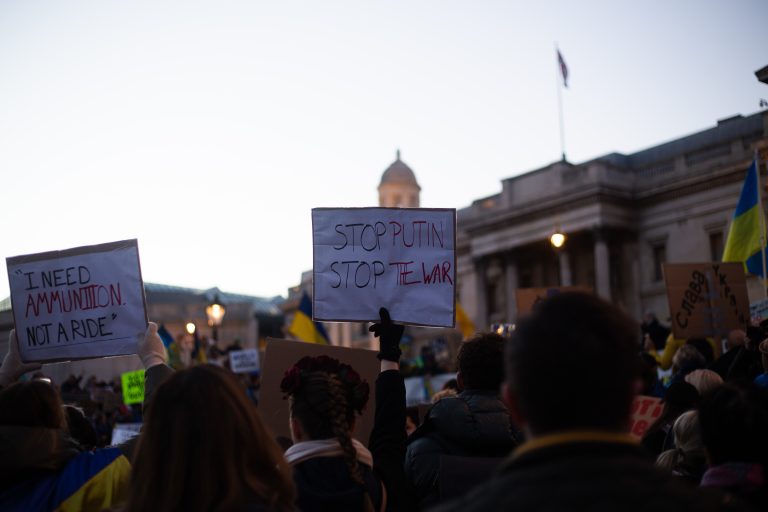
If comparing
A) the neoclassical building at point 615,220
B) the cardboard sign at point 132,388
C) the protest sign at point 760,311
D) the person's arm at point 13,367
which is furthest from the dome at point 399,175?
the person's arm at point 13,367

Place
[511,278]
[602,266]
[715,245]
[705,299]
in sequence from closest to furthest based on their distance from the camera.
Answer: [705,299] → [715,245] → [602,266] → [511,278]

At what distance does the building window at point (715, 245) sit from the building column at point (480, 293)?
13191 millimetres

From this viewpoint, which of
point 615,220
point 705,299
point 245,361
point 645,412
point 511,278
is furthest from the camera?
point 511,278

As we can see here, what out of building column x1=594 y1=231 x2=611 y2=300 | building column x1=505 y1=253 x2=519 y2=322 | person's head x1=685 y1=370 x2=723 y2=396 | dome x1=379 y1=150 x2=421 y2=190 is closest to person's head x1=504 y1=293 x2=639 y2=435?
person's head x1=685 y1=370 x2=723 y2=396

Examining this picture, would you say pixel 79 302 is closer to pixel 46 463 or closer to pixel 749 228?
pixel 46 463

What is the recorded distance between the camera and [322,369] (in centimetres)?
384

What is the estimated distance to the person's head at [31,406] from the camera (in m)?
3.68

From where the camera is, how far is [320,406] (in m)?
3.74

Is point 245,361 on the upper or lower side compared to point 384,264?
lower

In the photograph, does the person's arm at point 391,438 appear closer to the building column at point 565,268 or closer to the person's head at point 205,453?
the person's head at point 205,453

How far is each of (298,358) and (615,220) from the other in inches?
1540

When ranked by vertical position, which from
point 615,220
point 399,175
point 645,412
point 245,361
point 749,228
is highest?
point 399,175

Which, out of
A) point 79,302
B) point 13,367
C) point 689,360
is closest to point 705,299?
point 689,360

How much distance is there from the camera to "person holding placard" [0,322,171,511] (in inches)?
144
